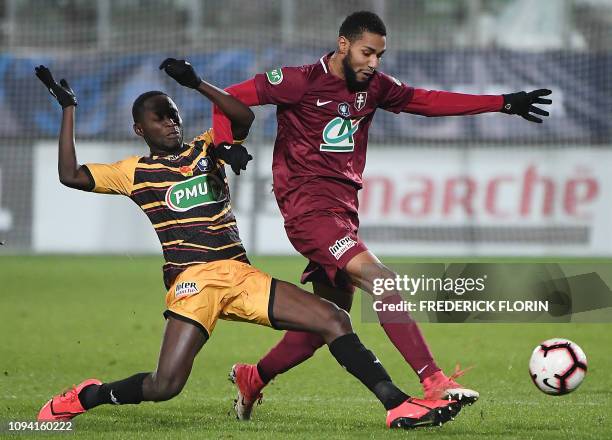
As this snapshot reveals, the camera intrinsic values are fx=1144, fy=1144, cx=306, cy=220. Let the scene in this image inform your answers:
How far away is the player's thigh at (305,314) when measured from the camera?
5.43 metres

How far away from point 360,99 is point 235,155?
91cm

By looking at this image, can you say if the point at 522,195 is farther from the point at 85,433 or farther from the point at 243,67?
the point at 85,433

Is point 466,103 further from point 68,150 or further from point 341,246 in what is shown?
point 68,150

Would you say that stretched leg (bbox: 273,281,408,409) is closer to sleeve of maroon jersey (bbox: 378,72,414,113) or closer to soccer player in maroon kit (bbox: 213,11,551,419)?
soccer player in maroon kit (bbox: 213,11,551,419)

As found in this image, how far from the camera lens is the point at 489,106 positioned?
6266 millimetres

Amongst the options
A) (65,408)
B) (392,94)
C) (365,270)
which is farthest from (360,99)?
(65,408)

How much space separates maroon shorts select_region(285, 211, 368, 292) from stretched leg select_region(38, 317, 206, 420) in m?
0.72

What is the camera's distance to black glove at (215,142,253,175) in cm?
543

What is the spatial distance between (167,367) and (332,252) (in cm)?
99

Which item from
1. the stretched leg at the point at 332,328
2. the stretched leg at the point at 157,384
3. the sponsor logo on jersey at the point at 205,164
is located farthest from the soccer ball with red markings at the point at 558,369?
the sponsor logo on jersey at the point at 205,164

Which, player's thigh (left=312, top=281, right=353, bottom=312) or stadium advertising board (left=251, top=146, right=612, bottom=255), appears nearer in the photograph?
player's thigh (left=312, top=281, right=353, bottom=312)

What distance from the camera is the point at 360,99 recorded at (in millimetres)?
6020

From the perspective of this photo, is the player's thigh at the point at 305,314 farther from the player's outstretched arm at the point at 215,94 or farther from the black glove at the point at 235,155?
the player's outstretched arm at the point at 215,94

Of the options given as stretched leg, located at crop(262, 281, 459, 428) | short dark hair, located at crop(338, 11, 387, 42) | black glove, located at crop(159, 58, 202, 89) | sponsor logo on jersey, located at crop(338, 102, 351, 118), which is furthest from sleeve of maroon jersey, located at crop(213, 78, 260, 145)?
stretched leg, located at crop(262, 281, 459, 428)
